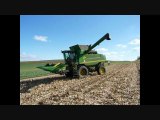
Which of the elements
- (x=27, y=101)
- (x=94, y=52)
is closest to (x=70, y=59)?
(x=94, y=52)

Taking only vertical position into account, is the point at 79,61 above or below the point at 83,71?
above

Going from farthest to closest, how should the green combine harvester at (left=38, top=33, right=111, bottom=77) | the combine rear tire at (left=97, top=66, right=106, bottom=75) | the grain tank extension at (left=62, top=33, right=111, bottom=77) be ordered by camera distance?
the combine rear tire at (left=97, top=66, right=106, bottom=75)
the grain tank extension at (left=62, top=33, right=111, bottom=77)
the green combine harvester at (left=38, top=33, right=111, bottom=77)

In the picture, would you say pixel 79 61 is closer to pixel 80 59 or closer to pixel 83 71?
pixel 80 59

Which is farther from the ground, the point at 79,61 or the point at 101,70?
the point at 79,61

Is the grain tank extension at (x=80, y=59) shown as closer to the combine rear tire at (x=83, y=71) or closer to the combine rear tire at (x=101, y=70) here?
the combine rear tire at (x=83, y=71)

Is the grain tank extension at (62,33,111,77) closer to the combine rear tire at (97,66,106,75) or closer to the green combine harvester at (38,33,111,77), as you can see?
the green combine harvester at (38,33,111,77)

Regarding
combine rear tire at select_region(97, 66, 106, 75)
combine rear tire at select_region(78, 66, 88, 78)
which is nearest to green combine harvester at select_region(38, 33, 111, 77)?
combine rear tire at select_region(78, 66, 88, 78)

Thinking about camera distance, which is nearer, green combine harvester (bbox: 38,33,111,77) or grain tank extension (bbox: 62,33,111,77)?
green combine harvester (bbox: 38,33,111,77)

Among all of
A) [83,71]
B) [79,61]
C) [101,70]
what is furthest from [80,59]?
[101,70]

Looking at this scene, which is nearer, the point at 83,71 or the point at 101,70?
the point at 83,71

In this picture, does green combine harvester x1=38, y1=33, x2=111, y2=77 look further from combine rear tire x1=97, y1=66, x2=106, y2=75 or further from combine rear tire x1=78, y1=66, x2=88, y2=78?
combine rear tire x1=97, y1=66, x2=106, y2=75

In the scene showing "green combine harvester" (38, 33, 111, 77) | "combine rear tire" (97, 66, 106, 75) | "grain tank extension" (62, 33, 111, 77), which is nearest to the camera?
"green combine harvester" (38, 33, 111, 77)
